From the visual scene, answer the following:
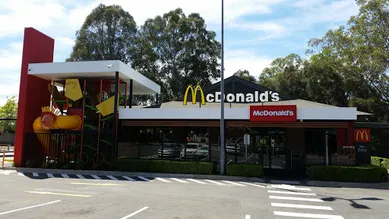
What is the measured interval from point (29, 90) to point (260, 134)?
16.2 metres

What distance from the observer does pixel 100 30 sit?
42500 mm

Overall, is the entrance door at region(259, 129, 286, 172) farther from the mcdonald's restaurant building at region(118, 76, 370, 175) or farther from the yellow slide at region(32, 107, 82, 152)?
the yellow slide at region(32, 107, 82, 152)

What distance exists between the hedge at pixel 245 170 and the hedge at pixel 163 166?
1191 millimetres

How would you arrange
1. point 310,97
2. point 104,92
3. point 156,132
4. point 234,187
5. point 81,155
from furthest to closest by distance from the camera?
point 310,97, point 156,132, point 104,92, point 81,155, point 234,187

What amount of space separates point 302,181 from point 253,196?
6.02 m

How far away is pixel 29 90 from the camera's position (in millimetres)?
21594

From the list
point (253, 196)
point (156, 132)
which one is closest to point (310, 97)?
point (156, 132)

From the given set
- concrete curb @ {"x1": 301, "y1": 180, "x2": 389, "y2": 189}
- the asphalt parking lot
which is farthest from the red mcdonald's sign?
the asphalt parking lot

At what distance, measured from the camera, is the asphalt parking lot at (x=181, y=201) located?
28.5ft

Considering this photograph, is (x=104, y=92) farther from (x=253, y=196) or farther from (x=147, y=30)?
(x=147, y=30)

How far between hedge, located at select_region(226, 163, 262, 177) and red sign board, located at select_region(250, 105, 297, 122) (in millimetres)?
2723

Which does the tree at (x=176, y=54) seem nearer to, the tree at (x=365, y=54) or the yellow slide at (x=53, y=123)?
the tree at (x=365, y=54)

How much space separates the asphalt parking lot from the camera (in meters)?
8.68

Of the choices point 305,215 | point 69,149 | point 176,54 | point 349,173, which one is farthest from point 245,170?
point 176,54
